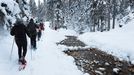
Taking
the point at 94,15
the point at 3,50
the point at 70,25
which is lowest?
the point at 70,25

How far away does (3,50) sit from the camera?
39.4 ft

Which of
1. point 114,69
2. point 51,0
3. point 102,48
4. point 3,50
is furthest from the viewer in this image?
point 51,0

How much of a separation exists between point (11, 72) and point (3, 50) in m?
2.72

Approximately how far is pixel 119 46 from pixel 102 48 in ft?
7.45

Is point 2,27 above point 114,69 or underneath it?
above

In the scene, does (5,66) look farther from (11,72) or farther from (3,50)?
(3,50)

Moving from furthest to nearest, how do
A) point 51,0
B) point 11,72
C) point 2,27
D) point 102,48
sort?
point 51,0
point 102,48
point 2,27
point 11,72

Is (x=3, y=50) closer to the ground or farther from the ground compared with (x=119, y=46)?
farther from the ground

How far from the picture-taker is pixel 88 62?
1493cm

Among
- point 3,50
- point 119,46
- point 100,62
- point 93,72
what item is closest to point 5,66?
point 3,50

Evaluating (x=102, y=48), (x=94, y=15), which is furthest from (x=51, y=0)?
(x=102, y=48)

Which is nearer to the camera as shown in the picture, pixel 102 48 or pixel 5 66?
pixel 5 66

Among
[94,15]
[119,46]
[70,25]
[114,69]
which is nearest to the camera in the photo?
[114,69]

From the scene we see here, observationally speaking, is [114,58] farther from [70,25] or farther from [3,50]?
[70,25]
